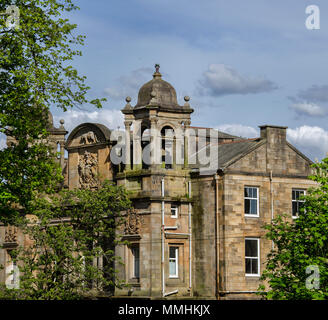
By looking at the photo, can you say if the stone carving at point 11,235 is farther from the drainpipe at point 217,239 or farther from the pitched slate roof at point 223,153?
the drainpipe at point 217,239

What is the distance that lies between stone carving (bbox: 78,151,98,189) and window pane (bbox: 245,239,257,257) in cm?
1150

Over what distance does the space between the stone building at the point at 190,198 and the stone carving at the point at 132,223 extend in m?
0.06

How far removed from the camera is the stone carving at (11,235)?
200 ft

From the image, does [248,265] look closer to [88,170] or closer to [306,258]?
[88,170]

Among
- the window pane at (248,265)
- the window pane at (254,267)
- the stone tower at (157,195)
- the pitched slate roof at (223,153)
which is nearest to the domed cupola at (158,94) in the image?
the stone tower at (157,195)

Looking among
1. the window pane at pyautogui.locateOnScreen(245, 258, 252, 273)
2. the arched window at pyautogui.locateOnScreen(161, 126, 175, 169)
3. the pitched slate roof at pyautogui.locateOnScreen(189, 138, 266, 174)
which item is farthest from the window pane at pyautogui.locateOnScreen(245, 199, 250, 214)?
the arched window at pyautogui.locateOnScreen(161, 126, 175, 169)

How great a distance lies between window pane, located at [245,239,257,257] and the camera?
50469 mm

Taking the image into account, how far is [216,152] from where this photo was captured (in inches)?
2144

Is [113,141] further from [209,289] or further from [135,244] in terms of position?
[209,289]

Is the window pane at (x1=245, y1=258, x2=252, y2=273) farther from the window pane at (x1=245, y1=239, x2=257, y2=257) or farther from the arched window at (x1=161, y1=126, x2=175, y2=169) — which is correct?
the arched window at (x1=161, y1=126, x2=175, y2=169)

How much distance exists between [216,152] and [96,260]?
1112 centimetres

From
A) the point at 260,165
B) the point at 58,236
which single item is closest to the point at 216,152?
the point at 260,165
